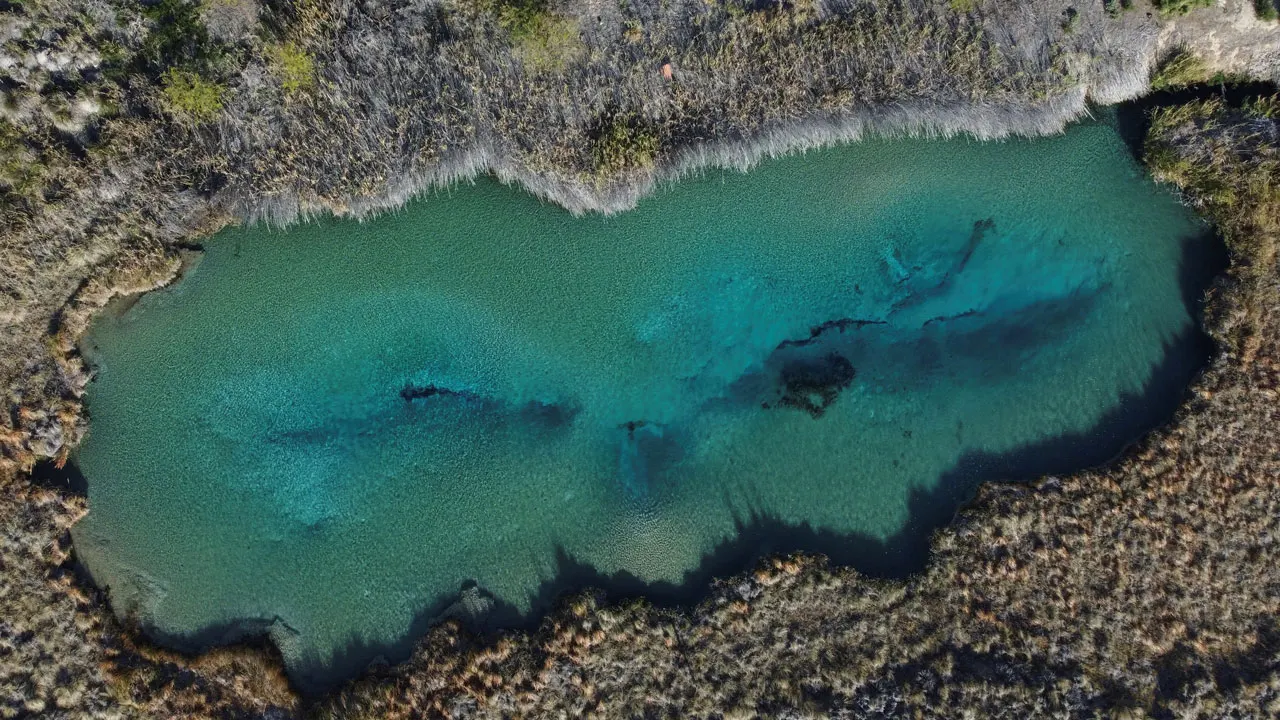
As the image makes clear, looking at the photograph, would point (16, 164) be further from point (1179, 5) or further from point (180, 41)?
point (1179, 5)

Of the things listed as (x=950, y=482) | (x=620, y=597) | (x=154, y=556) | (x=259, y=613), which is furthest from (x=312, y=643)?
(x=950, y=482)

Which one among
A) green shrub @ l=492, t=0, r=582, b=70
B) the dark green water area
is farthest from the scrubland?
the dark green water area

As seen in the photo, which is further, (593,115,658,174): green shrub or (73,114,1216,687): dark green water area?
(73,114,1216,687): dark green water area

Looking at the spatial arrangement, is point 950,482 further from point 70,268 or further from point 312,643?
point 70,268

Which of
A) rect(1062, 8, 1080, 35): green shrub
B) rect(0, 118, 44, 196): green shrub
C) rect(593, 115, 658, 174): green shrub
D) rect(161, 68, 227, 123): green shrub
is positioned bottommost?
rect(0, 118, 44, 196): green shrub

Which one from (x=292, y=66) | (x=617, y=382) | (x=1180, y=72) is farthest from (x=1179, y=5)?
(x=292, y=66)

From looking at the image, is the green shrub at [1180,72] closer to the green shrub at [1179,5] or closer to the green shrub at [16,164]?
the green shrub at [1179,5]

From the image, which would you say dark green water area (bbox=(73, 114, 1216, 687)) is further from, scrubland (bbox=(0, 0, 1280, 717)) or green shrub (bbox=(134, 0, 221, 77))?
green shrub (bbox=(134, 0, 221, 77))

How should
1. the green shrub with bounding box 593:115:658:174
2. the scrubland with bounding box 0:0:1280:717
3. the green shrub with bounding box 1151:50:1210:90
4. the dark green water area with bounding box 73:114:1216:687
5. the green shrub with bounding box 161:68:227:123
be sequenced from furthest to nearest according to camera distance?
the dark green water area with bounding box 73:114:1216:687 < the green shrub with bounding box 1151:50:1210:90 < the green shrub with bounding box 593:115:658:174 < the scrubland with bounding box 0:0:1280:717 < the green shrub with bounding box 161:68:227:123
